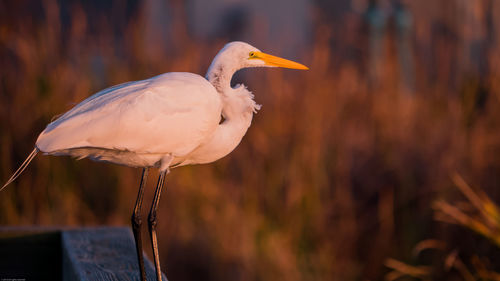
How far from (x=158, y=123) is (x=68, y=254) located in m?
0.45

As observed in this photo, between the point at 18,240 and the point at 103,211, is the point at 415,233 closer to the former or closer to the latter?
the point at 103,211

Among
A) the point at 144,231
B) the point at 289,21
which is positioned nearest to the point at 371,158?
the point at 144,231

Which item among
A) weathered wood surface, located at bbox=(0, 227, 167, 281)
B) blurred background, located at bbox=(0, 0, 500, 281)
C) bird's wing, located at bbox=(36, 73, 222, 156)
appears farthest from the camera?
blurred background, located at bbox=(0, 0, 500, 281)

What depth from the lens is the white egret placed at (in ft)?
3.36

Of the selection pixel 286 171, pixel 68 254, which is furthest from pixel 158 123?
pixel 286 171

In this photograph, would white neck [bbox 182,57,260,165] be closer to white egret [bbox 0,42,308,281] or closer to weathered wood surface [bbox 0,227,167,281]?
white egret [bbox 0,42,308,281]

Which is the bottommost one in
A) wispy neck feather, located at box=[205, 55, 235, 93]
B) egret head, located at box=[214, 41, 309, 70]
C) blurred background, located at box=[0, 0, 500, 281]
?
blurred background, located at box=[0, 0, 500, 281]

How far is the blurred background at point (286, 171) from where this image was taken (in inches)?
97.0

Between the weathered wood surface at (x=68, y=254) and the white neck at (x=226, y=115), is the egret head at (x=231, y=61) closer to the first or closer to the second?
the white neck at (x=226, y=115)

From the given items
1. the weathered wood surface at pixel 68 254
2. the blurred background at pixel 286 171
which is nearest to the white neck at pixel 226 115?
the weathered wood surface at pixel 68 254

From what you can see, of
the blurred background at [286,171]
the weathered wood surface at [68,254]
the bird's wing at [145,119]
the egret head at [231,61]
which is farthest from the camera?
the blurred background at [286,171]

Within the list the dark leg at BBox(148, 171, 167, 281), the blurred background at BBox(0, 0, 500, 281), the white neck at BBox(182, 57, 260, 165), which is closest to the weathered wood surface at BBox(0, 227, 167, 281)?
the dark leg at BBox(148, 171, 167, 281)

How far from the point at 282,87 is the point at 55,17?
1065 millimetres

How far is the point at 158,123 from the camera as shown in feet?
3.52
